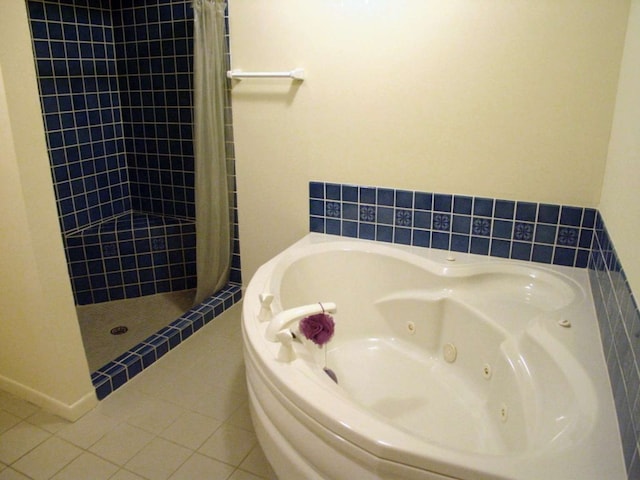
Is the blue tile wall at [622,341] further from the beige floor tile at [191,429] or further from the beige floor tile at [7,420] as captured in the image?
the beige floor tile at [7,420]

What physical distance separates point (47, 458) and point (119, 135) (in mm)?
2118

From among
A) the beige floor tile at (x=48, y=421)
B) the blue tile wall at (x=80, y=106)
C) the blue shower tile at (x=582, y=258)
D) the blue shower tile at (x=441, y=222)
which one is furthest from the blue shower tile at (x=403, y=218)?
the blue tile wall at (x=80, y=106)

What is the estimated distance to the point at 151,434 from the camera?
5.71 ft

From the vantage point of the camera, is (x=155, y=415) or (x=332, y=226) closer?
(x=155, y=415)

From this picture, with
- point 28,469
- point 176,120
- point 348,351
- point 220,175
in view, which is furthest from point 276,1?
point 28,469

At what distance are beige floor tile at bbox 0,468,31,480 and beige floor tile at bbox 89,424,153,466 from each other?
0.21 meters

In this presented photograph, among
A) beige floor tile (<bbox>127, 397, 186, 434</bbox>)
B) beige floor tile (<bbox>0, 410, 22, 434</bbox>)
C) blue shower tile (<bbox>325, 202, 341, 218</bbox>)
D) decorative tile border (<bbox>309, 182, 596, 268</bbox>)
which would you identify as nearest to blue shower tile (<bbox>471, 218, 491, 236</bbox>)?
decorative tile border (<bbox>309, 182, 596, 268</bbox>)

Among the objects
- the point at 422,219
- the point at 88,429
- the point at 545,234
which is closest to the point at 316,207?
the point at 422,219

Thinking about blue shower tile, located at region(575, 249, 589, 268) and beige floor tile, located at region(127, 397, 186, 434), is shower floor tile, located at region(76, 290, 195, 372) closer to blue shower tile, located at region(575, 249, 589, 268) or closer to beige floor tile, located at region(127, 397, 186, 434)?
beige floor tile, located at region(127, 397, 186, 434)

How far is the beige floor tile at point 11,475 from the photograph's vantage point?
1552mm

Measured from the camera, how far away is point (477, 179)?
202 centimetres

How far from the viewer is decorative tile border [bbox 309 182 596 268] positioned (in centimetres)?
192

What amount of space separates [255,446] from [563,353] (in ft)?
3.53

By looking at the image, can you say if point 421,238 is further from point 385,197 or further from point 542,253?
point 542,253
